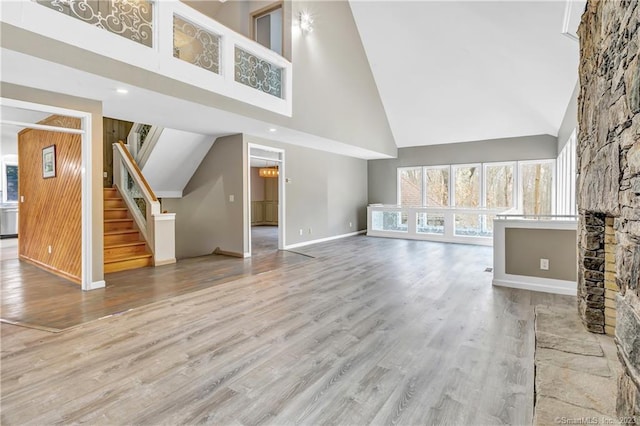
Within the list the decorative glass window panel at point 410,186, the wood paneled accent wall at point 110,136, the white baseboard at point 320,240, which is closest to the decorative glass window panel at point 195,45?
the white baseboard at point 320,240

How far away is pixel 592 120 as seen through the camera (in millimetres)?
2566

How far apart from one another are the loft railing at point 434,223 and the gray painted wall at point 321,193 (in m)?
0.83

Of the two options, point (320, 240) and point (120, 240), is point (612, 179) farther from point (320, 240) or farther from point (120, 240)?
point (320, 240)

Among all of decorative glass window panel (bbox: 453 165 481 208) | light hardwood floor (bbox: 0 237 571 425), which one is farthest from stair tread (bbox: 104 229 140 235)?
decorative glass window panel (bbox: 453 165 481 208)

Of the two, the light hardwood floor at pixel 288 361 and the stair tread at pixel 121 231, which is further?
the stair tread at pixel 121 231

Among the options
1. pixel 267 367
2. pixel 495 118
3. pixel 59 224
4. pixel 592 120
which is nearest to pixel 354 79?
pixel 495 118

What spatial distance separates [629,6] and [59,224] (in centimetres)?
662

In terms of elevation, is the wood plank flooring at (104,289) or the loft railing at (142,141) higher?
the loft railing at (142,141)

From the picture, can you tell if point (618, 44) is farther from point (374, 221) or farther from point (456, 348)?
point (374, 221)

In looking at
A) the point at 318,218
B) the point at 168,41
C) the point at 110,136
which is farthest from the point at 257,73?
the point at 110,136

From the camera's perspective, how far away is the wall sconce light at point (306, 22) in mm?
6277

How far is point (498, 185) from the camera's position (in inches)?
364

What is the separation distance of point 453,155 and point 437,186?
103 centimetres

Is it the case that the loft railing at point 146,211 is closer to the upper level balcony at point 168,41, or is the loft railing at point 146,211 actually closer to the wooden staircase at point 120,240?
the wooden staircase at point 120,240
